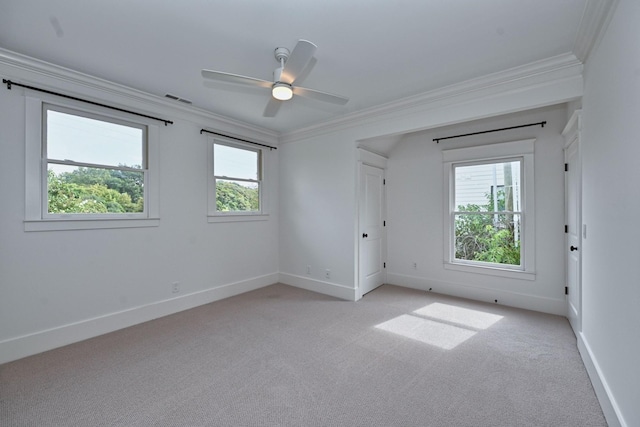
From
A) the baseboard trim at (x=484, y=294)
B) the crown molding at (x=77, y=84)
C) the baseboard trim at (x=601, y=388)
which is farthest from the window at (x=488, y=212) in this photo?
the crown molding at (x=77, y=84)

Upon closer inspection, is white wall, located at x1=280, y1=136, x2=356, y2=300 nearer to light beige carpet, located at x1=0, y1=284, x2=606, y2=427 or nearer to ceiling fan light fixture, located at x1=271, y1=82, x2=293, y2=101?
light beige carpet, located at x1=0, y1=284, x2=606, y2=427

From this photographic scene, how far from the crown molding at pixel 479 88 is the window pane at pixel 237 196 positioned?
1.74 metres

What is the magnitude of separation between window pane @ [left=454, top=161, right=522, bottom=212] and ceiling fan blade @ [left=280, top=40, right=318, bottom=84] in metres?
3.25

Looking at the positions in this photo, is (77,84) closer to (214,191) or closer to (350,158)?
(214,191)

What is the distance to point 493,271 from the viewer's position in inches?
159

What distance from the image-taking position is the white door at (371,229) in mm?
4410

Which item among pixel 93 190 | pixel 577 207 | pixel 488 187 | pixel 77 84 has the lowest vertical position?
pixel 577 207

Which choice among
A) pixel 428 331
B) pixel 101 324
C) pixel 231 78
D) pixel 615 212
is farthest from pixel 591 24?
pixel 101 324

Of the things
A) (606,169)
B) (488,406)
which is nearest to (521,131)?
(606,169)

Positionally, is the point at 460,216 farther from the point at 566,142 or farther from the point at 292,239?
the point at 292,239

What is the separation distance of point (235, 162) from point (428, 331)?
3.61m

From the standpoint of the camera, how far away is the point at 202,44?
7.90 ft

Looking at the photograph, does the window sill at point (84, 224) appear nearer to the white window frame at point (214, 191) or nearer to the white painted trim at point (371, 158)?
the white window frame at point (214, 191)

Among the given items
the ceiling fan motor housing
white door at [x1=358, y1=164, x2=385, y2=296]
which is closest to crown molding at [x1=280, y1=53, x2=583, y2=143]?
white door at [x1=358, y1=164, x2=385, y2=296]
